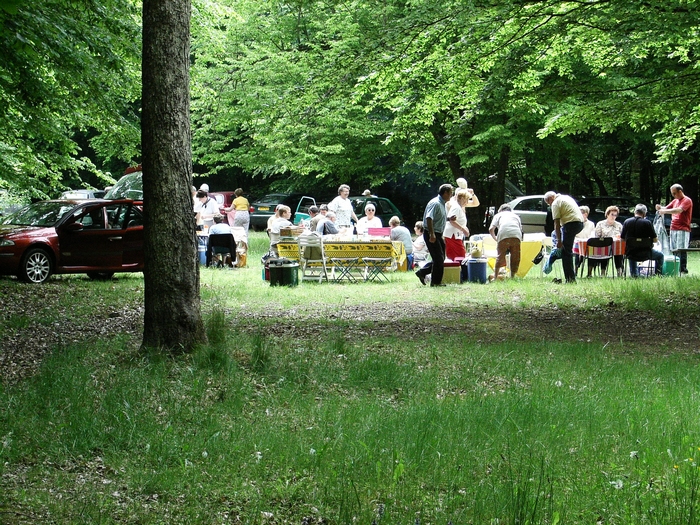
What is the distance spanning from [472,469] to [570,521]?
885 millimetres

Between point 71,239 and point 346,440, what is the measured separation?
44.3ft

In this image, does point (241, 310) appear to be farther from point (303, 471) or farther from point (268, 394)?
point (303, 471)

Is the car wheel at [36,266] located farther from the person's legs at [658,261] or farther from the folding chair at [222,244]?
the person's legs at [658,261]

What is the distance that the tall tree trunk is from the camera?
8.18 meters

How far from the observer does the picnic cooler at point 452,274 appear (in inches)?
671

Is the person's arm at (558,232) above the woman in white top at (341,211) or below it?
below

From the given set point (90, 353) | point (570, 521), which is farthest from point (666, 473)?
point (90, 353)

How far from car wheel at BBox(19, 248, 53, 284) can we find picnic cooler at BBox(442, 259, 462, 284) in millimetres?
7985

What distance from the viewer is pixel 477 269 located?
1748 cm

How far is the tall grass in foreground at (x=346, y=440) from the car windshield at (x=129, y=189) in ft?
67.3

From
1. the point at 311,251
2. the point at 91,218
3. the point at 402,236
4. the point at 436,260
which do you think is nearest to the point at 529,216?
the point at 402,236

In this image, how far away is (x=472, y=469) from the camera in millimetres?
5238

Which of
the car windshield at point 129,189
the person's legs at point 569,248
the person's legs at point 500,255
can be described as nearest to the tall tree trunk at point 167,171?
the person's legs at point 569,248

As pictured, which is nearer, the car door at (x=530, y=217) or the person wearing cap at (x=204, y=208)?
the person wearing cap at (x=204, y=208)
